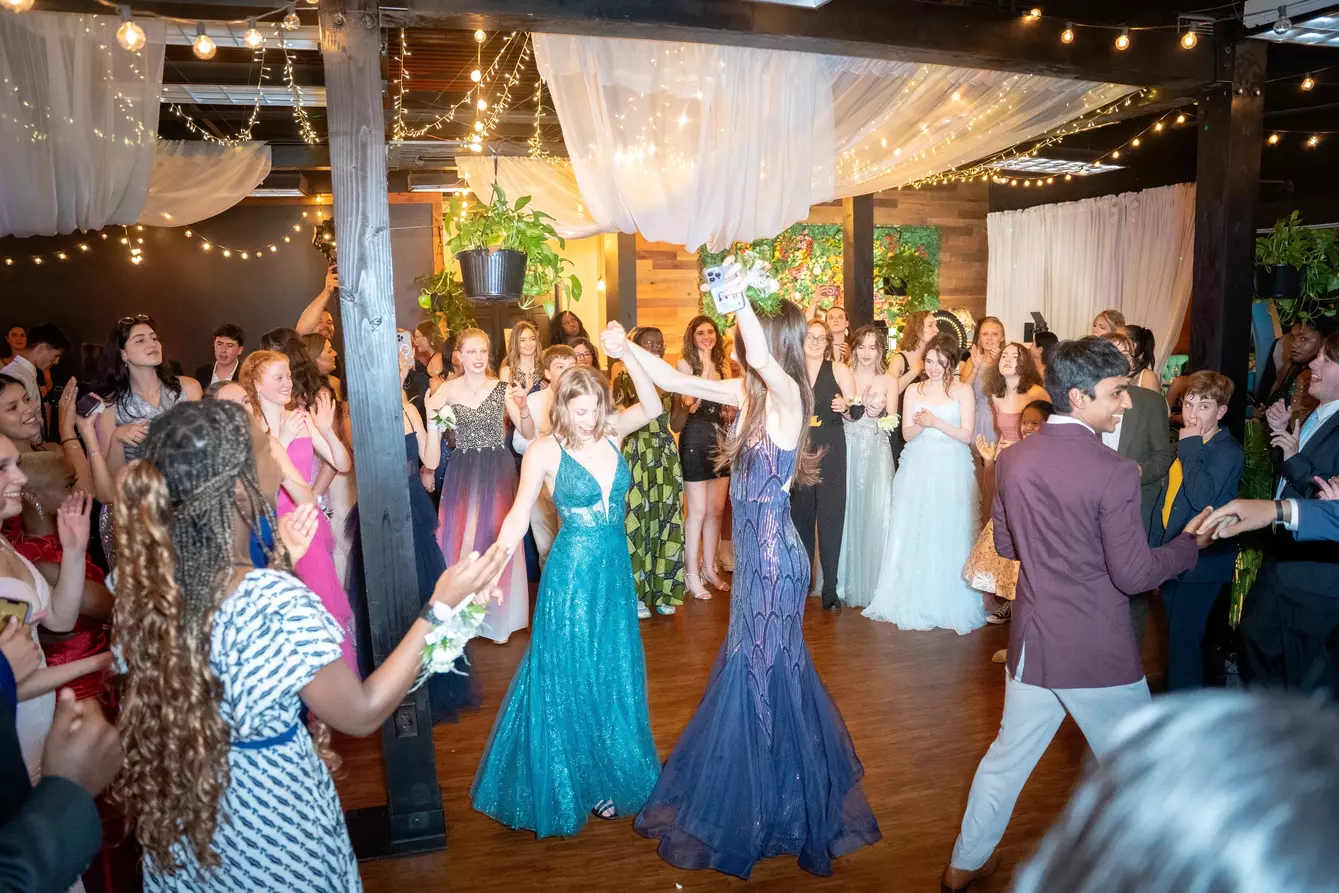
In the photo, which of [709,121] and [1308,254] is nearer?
[709,121]

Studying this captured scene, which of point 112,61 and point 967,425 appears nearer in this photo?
point 112,61

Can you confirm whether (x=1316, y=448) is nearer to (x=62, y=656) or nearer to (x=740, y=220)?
(x=740, y=220)

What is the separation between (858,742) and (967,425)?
2.19 meters

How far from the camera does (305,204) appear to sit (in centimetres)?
1045

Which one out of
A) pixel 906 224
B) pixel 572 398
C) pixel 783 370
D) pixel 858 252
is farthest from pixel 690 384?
pixel 906 224

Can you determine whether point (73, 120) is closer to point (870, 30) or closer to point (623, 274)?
point (870, 30)

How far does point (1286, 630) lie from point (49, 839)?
357 cm

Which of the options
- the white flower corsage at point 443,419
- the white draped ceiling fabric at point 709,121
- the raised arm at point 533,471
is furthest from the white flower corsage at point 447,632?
the white flower corsage at point 443,419

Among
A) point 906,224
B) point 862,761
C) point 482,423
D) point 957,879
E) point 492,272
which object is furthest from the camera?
point 906,224

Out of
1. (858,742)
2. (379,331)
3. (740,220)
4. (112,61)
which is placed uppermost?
(112,61)

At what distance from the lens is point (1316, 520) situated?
8.63 feet

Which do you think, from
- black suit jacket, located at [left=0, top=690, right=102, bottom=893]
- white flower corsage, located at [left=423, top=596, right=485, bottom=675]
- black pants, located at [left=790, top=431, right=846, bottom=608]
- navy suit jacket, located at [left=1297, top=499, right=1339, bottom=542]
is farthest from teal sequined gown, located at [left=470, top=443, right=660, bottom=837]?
black pants, located at [left=790, top=431, right=846, bottom=608]

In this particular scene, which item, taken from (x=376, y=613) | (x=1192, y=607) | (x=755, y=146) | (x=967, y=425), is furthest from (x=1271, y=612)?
(x=376, y=613)

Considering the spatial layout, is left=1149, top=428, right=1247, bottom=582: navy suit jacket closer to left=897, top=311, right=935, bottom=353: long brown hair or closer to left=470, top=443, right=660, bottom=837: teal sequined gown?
left=470, top=443, right=660, bottom=837: teal sequined gown
